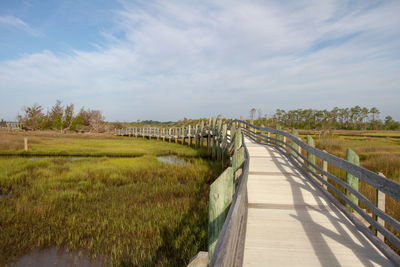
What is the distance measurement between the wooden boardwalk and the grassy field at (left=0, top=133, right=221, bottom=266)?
181 cm

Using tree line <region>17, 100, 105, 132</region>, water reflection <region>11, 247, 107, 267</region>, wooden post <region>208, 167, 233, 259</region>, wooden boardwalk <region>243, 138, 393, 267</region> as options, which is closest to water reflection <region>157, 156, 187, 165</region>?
water reflection <region>11, 247, 107, 267</region>

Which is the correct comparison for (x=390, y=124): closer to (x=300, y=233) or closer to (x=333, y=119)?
(x=333, y=119)

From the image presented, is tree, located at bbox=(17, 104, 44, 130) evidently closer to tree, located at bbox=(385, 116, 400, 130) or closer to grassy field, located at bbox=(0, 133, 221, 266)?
grassy field, located at bbox=(0, 133, 221, 266)

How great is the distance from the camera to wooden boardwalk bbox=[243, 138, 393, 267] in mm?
2721

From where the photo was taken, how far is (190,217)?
6.60m

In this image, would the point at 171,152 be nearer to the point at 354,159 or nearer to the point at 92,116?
the point at 354,159

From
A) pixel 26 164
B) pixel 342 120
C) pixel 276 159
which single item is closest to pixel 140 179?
pixel 276 159

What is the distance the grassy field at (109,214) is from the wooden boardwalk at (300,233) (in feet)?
5.94

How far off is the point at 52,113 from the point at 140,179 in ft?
166

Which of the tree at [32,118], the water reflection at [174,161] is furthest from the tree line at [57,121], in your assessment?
the water reflection at [174,161]

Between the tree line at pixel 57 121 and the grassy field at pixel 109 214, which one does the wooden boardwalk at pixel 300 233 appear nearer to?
the grassy field at pixel 109 214

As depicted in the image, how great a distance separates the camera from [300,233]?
3.38 meters

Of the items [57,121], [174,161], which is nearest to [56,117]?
[57,121]

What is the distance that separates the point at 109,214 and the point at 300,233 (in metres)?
5.34
